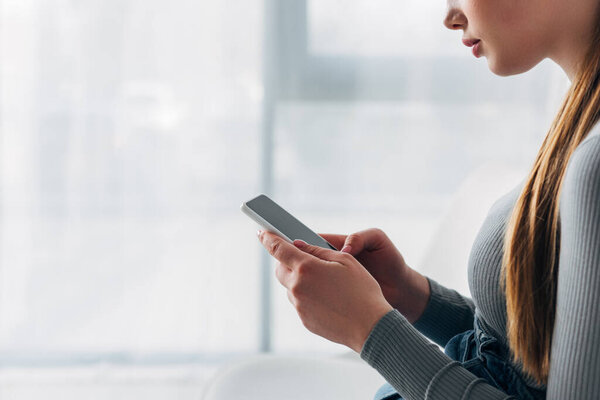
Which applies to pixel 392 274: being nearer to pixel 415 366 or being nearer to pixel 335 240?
pixel 335 240

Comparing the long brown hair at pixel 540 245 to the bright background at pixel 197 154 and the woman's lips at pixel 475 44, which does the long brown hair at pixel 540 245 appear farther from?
Result: the bright background at pixel 197 154

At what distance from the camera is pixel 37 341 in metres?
1.70

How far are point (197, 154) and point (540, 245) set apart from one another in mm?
1203

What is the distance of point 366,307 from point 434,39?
3.92 feet

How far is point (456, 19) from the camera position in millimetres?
700

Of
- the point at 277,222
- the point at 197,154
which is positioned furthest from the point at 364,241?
the point at 197,154

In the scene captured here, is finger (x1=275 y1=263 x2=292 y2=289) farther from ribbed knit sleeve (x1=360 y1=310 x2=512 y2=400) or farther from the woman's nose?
the woman's nose

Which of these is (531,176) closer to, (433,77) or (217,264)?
(433,77)

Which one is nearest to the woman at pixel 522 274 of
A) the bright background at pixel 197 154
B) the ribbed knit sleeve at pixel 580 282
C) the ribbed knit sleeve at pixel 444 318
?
the ribbed knit sleeve at pixel 580 282

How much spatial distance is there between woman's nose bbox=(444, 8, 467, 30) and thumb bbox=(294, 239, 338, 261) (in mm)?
322

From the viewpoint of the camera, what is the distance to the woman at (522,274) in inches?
18.9

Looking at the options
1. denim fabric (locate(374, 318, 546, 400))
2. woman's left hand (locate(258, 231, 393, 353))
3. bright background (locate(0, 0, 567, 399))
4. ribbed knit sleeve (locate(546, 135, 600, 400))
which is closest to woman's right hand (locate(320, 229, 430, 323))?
denim fabric (locate(374, 318, 546, 400))

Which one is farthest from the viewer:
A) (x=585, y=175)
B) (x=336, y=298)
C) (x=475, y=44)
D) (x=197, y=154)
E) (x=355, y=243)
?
(x=197, y=154)

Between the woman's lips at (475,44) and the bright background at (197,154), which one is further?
the bright background at (197,154)
